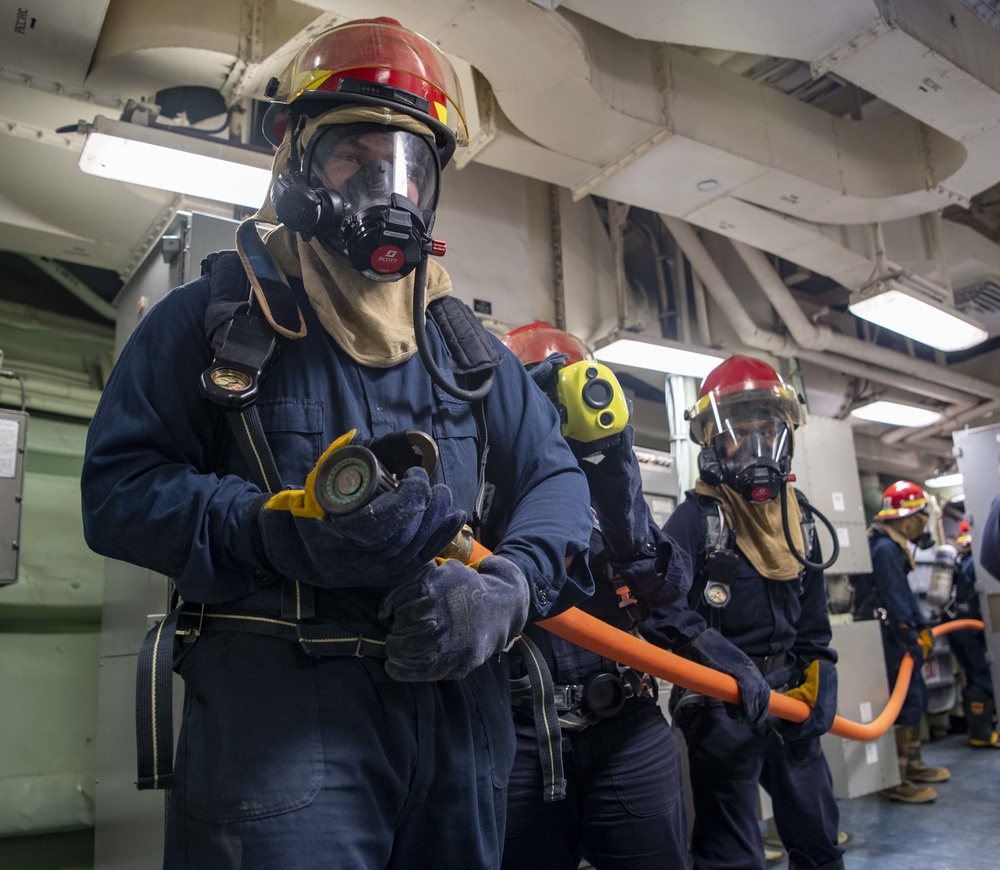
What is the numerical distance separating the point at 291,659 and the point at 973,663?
7501mm

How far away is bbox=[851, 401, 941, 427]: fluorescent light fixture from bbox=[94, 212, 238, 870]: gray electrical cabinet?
266 inches

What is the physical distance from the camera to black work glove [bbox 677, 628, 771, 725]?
246cm

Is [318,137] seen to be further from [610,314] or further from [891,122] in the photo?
[891,122]

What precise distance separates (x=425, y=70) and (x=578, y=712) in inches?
63.7

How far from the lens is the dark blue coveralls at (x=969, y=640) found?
6891 millimetres

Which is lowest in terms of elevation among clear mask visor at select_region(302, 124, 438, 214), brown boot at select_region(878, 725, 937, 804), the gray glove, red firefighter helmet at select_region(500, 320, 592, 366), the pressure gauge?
brown boot at select_region(878, 725, 937, 804)

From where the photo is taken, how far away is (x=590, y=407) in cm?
204

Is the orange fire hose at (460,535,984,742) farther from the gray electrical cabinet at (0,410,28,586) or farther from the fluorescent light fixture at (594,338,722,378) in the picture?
the fluorescent light fixture at (594,338,722,378)

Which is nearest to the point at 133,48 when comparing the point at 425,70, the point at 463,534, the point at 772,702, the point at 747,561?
the point at 425,70

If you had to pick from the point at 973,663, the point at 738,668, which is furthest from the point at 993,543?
the point at 973,663

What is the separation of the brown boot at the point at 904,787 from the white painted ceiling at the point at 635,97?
3.34m

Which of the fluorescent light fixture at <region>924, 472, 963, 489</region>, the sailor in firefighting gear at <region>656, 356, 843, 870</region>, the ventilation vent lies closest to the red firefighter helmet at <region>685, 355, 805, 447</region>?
the sailor in firefighting gear at <region>656, 356, 843, 870</region>

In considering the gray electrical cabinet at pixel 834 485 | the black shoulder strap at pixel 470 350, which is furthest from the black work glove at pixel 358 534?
the gray electrical cabinet at pixel 834 485

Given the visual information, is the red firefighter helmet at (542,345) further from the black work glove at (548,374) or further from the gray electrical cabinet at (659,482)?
the gray electrical cabinet at (659,482)
